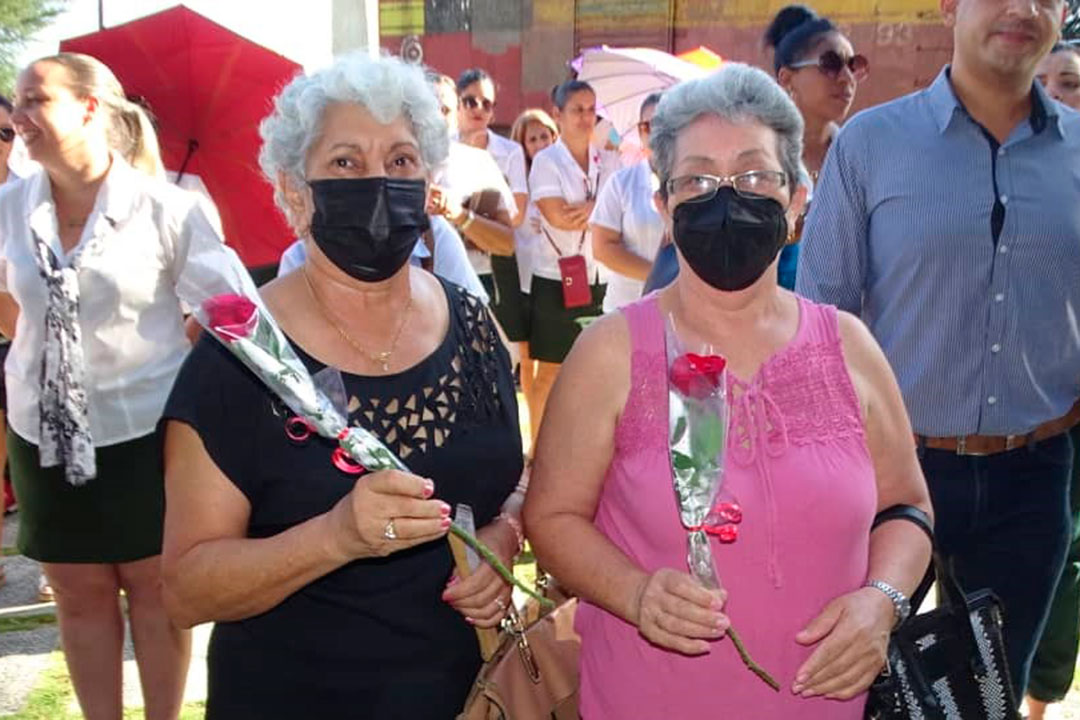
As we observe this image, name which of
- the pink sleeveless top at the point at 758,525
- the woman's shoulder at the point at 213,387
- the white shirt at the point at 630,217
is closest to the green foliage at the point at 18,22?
the white shirt at the point at 630,217

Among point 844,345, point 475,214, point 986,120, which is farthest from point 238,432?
point 475,214

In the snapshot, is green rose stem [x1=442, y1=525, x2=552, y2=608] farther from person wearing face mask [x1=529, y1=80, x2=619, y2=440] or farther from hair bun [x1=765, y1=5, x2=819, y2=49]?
person wearing face mask [x1=529, y1=80, x2=619, y2=440]

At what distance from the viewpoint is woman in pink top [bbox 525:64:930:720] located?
1.86 meters

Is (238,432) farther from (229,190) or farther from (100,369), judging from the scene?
(100,369)

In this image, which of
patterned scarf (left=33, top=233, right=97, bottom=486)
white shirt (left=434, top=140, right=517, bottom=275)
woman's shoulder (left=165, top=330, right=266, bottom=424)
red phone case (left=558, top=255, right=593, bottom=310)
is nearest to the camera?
woman's shoulder (left=165, top=330, right=266, bottom=424)

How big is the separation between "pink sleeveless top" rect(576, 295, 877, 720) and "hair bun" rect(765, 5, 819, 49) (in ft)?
8.51

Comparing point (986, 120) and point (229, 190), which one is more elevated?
point (986, 120)

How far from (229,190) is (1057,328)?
2296mm

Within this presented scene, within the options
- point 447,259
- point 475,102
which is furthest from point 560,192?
point 447,259

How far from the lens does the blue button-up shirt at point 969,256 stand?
9.07 feet

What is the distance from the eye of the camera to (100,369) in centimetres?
A: 303

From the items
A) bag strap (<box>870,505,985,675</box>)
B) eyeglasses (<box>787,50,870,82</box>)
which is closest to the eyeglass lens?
eyeglasses (<box>787,50,870,82</box>)

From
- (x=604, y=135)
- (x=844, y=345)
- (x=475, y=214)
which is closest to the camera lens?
(x=844, y=345)

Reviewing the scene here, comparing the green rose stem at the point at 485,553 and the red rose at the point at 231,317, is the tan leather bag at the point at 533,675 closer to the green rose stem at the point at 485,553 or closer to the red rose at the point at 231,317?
the green rose stem at the point at 485,553
